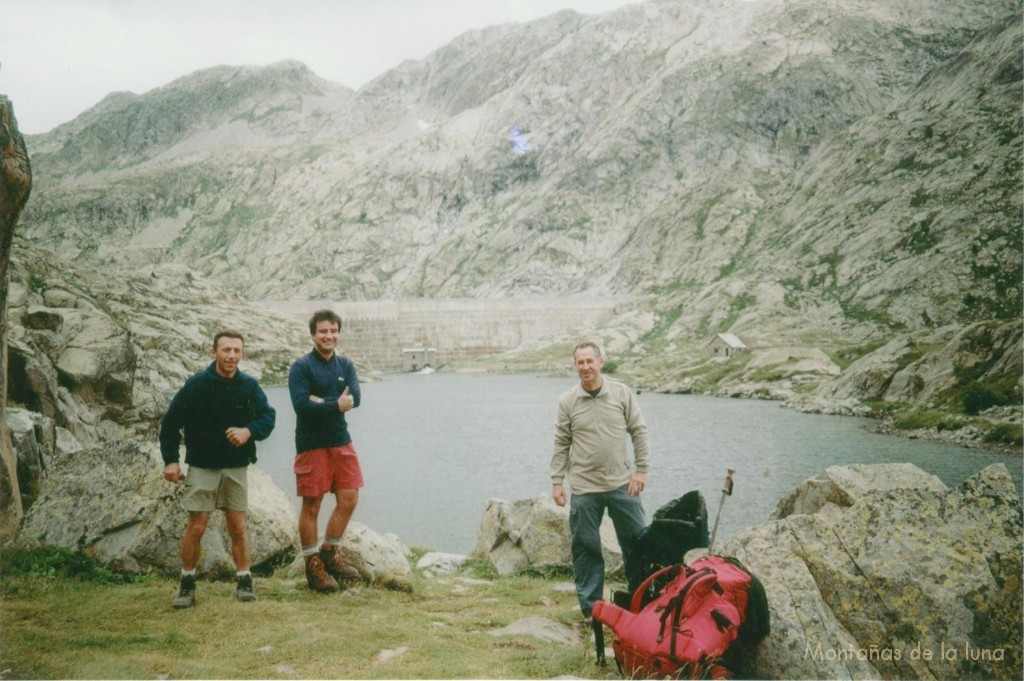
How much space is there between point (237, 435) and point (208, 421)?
0.42 meters

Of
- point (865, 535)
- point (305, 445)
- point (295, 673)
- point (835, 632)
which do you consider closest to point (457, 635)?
point (295, 673)

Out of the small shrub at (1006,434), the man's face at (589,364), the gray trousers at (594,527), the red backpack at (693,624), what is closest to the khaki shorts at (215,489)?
the gray trousers at (594,527)

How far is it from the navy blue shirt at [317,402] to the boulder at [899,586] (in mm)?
5180

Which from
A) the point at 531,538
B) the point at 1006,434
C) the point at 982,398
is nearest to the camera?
the point at 531,538

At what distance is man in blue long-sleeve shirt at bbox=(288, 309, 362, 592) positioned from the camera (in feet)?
26.7

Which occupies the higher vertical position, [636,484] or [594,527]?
[636,484]

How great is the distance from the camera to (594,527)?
777 centimetres

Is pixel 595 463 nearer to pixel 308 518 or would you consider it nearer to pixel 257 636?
pixel 308 518

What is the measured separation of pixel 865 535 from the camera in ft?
23.2

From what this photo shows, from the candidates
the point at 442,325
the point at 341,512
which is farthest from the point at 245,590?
the point at 442,325

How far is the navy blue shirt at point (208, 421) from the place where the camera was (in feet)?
24.8

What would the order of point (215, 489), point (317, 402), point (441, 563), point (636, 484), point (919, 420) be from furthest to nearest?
point (919, 420) → point (441, 563) → point (317, 402) → point (215, 489) → point (636, 484)

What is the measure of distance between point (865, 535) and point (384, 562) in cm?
646

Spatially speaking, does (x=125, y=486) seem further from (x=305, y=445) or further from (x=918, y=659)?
(x=918, y=659)
